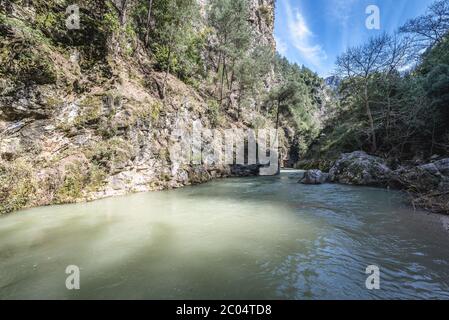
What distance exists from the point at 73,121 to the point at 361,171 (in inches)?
610

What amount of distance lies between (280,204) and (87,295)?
7213mm

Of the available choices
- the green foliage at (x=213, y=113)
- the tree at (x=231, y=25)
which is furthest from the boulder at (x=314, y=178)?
the tree at (x=231, y=25)

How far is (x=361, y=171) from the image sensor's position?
14664mm

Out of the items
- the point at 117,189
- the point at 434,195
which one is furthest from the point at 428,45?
the point at 117,189

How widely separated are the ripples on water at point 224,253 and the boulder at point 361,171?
5957 mm

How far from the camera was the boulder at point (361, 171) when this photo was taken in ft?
45.2

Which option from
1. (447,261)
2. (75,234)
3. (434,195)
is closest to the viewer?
(447,261)

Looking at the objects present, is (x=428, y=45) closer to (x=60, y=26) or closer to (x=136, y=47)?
(x=136, y=47)

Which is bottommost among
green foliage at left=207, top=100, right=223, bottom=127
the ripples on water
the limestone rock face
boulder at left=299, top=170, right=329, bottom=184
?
the ripples on water

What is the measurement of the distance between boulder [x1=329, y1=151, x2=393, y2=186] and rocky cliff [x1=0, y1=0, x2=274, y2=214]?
9.32m

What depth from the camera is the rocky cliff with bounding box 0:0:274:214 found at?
8992 mm

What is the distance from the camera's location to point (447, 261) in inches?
165

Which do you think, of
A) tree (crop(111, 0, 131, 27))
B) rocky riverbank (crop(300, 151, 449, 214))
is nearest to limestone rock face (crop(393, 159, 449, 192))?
rocky riverbank (crop(300, 151, 449, 214))

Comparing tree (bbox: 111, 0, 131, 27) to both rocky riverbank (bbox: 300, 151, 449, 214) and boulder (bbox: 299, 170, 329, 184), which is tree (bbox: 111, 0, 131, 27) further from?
rocky riverbank (bbox: 300, 151, 449, 214)
